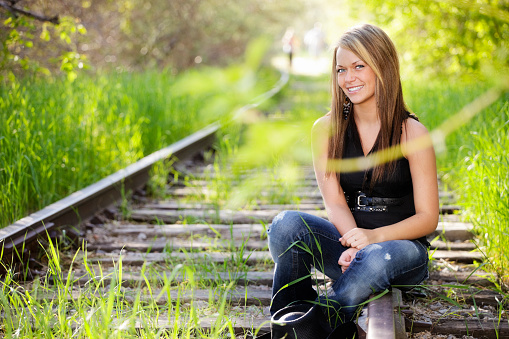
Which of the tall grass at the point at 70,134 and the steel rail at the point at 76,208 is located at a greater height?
the tall grass at the point at 70,134

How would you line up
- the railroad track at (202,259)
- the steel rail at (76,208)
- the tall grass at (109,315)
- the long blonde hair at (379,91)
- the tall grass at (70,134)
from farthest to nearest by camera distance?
the tall grass at (70,134) < the steel rail at (76,208) < the long blonde hair at (379,91) < the railroad track at (202,259) < the tall grass at (109,315)

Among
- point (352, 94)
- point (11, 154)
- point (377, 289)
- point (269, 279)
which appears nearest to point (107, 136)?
point (11, 154)

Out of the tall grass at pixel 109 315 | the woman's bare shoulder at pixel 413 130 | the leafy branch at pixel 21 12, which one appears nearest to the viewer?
the tall grass at pixel 109 315

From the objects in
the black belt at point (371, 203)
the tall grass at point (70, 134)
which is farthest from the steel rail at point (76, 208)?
the black belt at point (371, 203)

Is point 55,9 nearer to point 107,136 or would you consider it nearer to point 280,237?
point 107,136

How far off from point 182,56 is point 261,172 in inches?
348

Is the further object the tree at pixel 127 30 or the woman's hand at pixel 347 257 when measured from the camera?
the woman's hand at pixel 347 257

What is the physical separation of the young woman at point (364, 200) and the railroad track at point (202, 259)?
14 centimetres

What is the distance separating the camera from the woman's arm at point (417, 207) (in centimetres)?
239

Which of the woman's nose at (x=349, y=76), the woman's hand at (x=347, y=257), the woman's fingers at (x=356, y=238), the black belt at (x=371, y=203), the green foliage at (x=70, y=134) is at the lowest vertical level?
the woman's hand at (x=347, y=257)

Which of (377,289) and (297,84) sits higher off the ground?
(297,84)

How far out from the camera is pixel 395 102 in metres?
2.49

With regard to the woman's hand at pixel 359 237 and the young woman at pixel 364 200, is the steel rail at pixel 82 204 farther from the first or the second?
the woman's hand at pixel 359 237

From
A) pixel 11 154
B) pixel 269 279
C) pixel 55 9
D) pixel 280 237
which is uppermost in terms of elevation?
pixel 55 9
